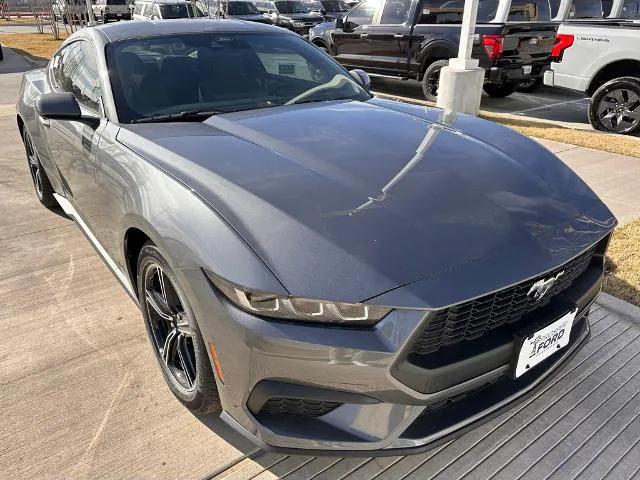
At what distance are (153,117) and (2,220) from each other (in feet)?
8.06

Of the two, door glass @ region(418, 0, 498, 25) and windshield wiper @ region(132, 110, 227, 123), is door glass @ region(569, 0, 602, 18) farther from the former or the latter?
windshield wiper @ region(132, 110, 227, 123)

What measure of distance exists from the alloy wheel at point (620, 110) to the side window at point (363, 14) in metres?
4.83

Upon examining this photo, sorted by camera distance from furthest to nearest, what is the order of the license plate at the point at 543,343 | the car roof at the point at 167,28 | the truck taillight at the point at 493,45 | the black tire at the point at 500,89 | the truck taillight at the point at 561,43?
the black tire at the point at 500,89 < the truck taillight at the point at 493,45 < the truck taillight at the point at 561,43 < the car roof at the point at 167,28 < the license plate at the point at 543,343

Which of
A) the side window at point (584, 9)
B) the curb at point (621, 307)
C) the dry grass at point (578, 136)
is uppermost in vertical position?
the side window at point (584, 9)

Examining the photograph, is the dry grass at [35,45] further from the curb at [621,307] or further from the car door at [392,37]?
the curb at [621,307]

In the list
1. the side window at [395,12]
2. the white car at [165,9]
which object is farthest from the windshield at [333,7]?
the side window at [395,12]

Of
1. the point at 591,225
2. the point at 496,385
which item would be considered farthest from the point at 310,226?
the point at 591,225

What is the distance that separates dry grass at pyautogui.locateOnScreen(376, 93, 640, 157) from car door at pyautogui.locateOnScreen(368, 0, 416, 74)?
2480mm

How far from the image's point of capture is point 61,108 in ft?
9.16

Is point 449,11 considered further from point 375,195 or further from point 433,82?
point 375,195

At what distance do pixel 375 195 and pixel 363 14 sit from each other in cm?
958

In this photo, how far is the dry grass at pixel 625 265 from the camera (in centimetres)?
328

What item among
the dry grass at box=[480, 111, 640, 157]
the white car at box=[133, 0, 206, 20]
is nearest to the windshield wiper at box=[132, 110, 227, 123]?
the dry grass at box=[480, 111, 640, 157]

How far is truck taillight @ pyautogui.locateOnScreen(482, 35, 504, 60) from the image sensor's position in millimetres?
8227
